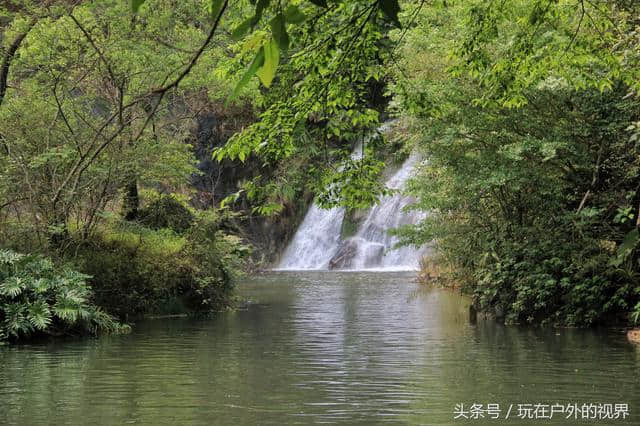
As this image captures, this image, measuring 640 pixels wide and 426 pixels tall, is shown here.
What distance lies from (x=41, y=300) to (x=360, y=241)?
60.6 ft

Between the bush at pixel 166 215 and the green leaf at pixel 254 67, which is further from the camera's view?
the bush at pixel 166 215

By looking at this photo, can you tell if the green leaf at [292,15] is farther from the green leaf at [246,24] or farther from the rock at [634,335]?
the rock at [634,335]

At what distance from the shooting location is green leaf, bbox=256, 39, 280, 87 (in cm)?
202

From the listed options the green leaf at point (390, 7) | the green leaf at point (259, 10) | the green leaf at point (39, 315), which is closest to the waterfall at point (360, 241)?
the green leaf at point (39, 315)

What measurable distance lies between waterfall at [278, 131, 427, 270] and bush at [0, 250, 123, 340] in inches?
608

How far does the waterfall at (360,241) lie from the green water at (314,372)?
1324cm

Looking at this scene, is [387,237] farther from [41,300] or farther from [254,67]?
[254,67]

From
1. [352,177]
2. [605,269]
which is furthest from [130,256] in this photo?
[352,177]

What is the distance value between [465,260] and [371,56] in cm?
982

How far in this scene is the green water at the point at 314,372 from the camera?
7.16m

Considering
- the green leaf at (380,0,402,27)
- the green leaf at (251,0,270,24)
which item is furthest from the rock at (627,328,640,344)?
the green leaf at (251,0,270,24)

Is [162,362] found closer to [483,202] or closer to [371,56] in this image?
[371,56]

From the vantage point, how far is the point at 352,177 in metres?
6.45

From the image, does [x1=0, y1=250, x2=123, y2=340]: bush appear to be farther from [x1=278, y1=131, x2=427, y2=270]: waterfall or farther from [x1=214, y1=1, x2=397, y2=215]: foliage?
[x1=278, y1=131, x2=427, y2=270]: waterfall
